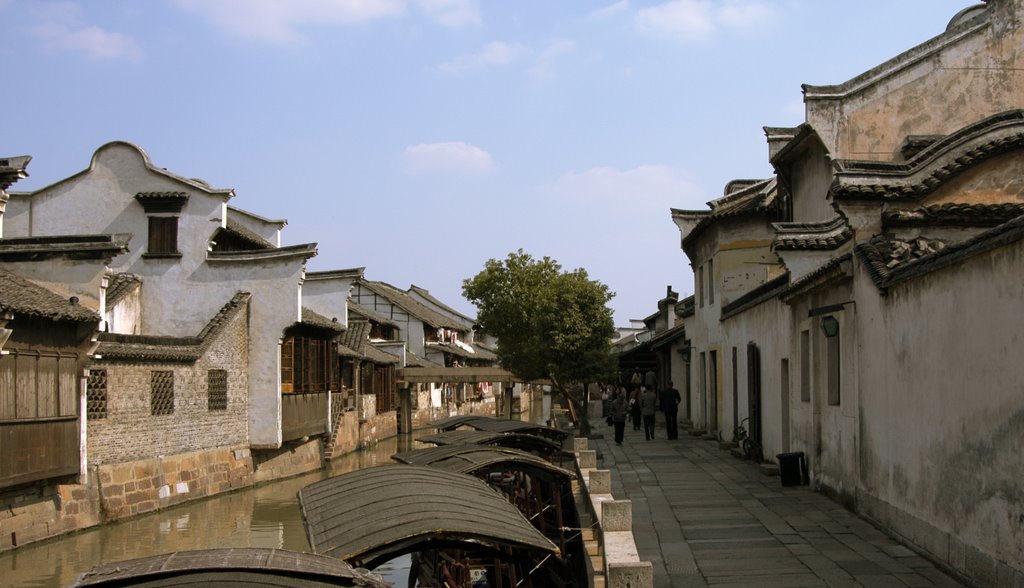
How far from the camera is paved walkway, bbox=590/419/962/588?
10.2 metres

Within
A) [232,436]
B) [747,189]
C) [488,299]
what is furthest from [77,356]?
[488,299]

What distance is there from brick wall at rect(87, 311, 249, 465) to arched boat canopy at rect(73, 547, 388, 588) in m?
16.3

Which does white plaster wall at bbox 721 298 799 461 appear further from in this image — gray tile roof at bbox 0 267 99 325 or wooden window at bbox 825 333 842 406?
gray tile roof at bbox 0 267 99 325

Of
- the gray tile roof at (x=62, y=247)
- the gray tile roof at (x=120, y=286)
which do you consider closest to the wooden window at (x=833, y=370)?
the gray tile roof at (x=62, y=247)

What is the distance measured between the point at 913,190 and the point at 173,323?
63.9 ft

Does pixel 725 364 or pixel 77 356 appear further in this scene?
pixel 725 364

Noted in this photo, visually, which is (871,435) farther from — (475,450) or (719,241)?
(719,241)

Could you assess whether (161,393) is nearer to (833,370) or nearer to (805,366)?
(805,366)

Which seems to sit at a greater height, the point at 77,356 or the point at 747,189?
the point at 747,189

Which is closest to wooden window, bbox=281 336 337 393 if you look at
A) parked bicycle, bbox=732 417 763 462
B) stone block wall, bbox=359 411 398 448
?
stone block wall, bbox=359 411 398 448

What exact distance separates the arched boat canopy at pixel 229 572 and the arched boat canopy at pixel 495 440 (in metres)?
10.6

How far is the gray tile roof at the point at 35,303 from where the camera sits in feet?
53.3

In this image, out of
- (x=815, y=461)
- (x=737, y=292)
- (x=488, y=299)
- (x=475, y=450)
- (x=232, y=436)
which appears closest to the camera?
(x=475, y=450)

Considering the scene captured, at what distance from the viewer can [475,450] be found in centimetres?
1269
